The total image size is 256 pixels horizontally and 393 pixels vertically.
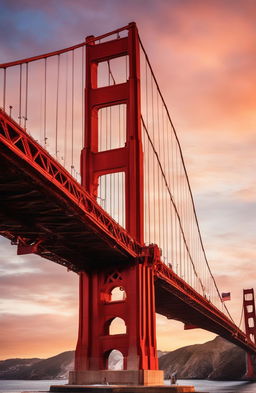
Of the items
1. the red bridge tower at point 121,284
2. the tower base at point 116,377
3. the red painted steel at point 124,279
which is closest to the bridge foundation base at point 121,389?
the tower base at point 116,377

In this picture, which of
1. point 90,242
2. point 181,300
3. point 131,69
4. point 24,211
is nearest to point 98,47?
point 131,69

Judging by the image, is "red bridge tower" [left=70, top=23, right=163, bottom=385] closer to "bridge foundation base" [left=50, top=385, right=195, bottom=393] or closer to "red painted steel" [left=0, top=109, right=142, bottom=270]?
"red painted steel" [left=0, top=109, right=142, bottom=270]

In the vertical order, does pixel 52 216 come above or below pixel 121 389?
above

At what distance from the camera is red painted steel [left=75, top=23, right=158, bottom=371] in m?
38.5

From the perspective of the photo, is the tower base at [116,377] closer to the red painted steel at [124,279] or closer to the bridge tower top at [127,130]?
the red painted steel at [124,279]

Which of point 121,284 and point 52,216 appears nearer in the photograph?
point 52,216

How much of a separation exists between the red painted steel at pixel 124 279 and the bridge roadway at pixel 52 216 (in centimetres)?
108

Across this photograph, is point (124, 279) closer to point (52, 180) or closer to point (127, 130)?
point (127, 130)

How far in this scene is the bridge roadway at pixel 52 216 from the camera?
23875 millimetres

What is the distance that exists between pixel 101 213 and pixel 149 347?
10.1 m

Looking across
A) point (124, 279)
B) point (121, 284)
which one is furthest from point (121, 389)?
point (124, 279)

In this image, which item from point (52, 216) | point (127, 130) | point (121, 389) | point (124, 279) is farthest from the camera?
point (127, 130)

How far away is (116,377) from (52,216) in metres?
10.9

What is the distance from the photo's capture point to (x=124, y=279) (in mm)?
39688
